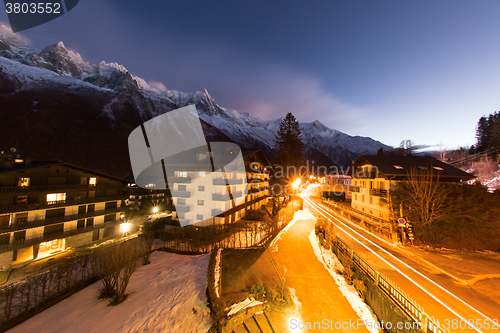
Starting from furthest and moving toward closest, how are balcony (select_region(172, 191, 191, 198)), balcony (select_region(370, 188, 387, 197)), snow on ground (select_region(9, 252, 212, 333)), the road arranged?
balcony (select_region(172, 191, 191, 198))
balcony (select_region(370, 188, 387, 197))
snow on ground (select_region(9, 252, 212, 333))
the road

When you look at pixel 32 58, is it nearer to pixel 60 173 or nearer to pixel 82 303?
pixel 60 173

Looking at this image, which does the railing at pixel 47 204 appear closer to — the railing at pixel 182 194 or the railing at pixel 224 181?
the railing at pixel 182 194

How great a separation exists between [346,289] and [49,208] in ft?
110

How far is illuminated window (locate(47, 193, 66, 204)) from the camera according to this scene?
22.6m

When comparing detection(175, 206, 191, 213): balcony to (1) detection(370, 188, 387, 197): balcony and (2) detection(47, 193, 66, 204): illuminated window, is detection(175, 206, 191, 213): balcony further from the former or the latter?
(1) detection(370, 188, 387, 197): balcony

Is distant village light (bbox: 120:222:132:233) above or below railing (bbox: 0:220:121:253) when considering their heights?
below

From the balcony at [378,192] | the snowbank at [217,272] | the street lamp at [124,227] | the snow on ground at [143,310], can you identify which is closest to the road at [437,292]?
the snowbank at [217,272]

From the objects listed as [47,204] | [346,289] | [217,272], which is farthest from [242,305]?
[47,204]

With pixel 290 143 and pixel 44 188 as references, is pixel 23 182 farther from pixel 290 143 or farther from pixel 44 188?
pixel 290 143

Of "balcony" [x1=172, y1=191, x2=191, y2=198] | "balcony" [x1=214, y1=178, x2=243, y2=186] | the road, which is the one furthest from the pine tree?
the road

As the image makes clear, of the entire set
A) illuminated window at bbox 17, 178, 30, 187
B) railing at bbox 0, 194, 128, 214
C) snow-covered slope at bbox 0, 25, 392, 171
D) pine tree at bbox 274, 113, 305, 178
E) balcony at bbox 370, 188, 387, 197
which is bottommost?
railing at bbox 0, 194, 128, 214

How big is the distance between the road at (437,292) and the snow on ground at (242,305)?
897 cm

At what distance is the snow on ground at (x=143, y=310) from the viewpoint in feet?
30.8

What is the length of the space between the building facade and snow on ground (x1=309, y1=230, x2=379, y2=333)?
1242 inches
